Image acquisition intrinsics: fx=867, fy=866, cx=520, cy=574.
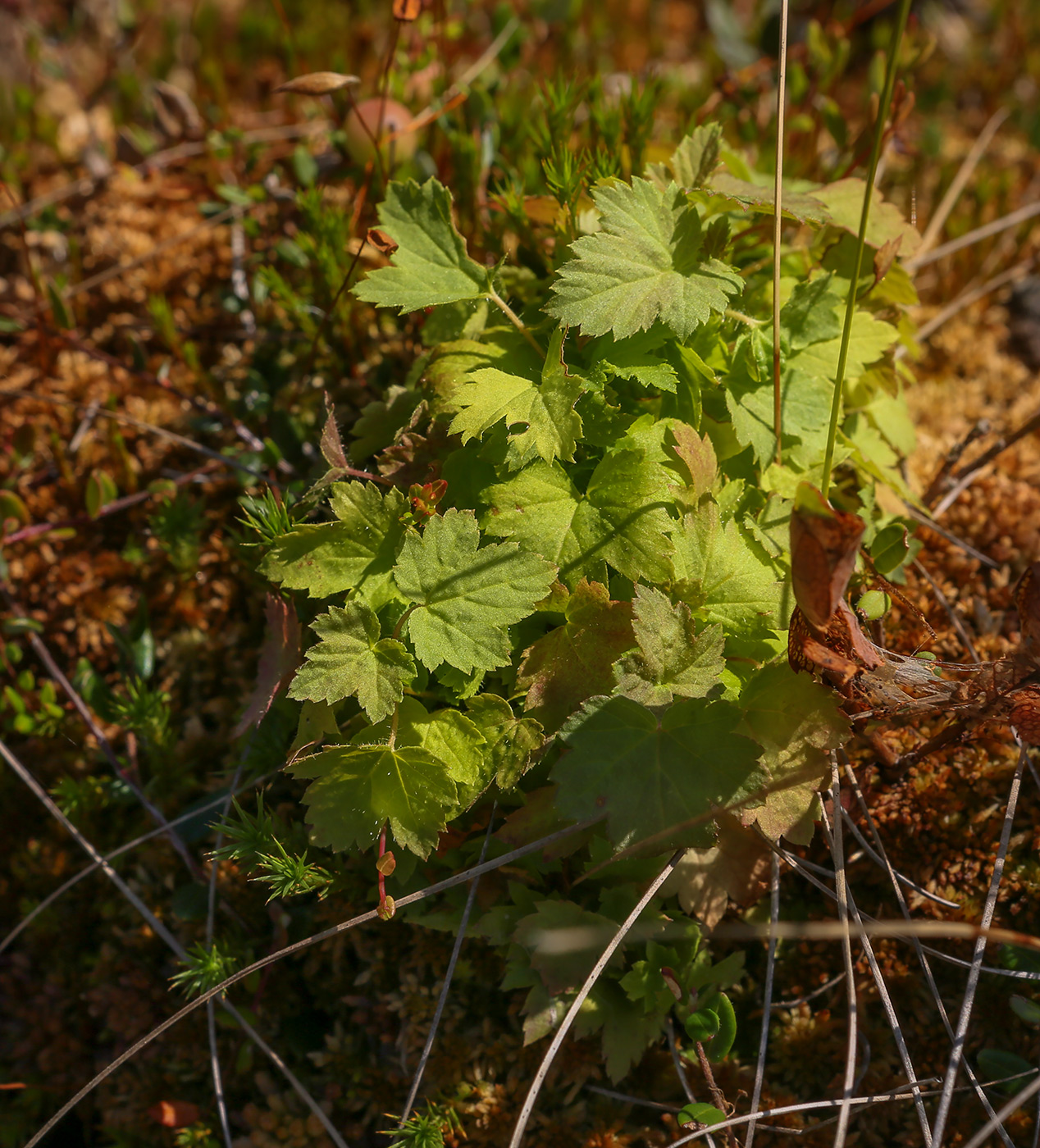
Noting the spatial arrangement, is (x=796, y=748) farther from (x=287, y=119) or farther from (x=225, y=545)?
(x=287, y=119)

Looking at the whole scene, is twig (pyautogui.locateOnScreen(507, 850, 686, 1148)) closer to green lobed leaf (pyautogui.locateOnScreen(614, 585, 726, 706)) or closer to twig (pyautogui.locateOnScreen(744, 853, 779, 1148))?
twig (pyautogui.locateOnScreen(744, 853, 779, 1148))

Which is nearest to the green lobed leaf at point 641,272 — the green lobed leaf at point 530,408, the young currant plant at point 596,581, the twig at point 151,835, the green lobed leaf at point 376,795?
the young currant plant at point 596,581

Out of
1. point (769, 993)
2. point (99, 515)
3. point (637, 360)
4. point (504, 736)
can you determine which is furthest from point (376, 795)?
point (99, 515)

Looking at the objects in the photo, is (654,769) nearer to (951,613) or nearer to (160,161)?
(951,613)

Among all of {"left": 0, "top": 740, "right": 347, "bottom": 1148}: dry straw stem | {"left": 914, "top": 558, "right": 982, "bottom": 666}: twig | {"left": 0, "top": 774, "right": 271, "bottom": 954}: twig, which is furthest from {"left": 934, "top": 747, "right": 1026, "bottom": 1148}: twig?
{"left": 0, "top": 774, "right": 271, "bottom": 954}: twig

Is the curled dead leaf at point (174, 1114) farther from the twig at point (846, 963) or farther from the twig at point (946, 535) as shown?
the twig at point (946, 535)

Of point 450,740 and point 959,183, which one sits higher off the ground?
point 959,183
